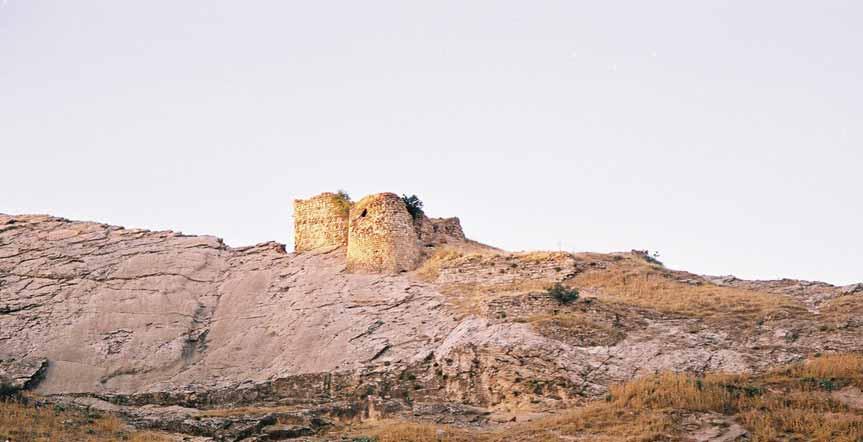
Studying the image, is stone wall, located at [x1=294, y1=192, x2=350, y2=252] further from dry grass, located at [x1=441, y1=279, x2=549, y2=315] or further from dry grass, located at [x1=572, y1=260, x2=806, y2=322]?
dry grass, located at [x1=572, y1=260, x2=806, y2=322]

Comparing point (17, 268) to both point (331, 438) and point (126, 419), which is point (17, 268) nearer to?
point (126, 419)

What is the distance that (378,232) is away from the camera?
101ft

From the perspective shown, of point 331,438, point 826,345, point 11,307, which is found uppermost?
point 11,307

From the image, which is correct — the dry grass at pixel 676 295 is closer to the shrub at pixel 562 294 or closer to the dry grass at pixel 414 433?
the shrub at pixel 562 294

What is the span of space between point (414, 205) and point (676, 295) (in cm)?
1027

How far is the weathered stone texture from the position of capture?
3044cm

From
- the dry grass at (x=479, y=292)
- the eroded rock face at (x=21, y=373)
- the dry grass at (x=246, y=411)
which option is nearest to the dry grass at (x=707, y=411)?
the dry grass at (x=246, y=411)

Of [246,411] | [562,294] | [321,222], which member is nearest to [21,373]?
[246,411]

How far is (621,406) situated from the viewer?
19.4 meters

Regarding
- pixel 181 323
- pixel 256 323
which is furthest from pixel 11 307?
pixel 256 323

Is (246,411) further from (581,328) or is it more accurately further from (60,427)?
(581,328)

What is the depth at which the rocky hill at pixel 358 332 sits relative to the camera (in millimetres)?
21438

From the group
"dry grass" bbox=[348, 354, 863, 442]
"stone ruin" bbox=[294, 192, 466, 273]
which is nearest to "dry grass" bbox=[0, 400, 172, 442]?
"dry grass" bbox=[348, 354, 863, 442]

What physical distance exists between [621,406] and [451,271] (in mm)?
10537
